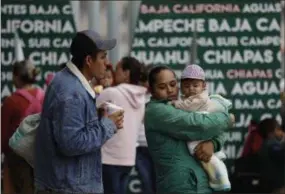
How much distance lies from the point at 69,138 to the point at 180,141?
912 millimetres

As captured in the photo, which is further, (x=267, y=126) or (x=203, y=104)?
(x=267, y=126)

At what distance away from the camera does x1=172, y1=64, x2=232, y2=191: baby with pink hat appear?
7371 millimetres

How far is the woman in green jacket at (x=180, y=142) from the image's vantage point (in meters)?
7.30

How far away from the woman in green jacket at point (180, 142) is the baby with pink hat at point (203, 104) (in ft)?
0.15

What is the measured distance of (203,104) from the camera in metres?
7.46

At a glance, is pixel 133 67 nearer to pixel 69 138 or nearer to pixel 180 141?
pixel 180 141

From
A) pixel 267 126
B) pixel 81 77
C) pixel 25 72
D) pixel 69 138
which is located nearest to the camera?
pixel 69 138

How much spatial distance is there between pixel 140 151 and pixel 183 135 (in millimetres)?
4128

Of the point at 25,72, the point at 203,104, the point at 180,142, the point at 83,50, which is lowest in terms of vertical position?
the point at 180,142

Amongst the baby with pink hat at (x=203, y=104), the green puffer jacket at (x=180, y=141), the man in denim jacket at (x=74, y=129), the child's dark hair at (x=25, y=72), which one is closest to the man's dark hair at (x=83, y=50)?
the man in denim jacket at (x=74, y=129)

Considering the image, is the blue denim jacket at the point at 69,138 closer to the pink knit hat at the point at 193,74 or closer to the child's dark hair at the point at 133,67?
the pink knit hat at the point at 193,74

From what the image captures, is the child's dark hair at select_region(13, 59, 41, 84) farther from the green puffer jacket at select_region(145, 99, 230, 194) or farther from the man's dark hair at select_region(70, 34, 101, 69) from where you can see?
the man's dark hair at select_region(70, 34, 101, 69)

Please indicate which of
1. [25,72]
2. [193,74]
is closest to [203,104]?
[193,74]

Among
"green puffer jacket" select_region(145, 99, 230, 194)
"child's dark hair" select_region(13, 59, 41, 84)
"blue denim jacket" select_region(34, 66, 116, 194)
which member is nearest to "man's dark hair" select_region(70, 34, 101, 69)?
"blue denim jacket" select_region(34, 66, 116, 194)
